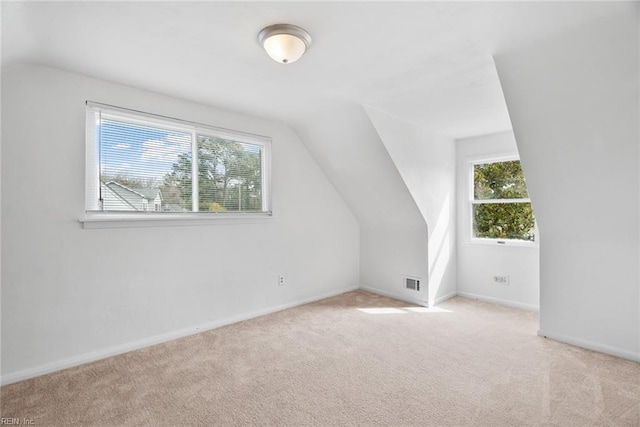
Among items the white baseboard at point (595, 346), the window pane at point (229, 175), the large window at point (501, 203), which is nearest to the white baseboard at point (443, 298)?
the large window at point (501, 203)

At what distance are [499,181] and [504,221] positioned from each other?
526 millimetres

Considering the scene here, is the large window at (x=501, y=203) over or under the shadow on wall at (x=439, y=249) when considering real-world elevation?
over

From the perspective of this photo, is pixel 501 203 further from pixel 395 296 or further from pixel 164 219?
pixel 164 219

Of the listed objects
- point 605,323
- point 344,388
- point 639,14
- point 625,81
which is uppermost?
point 639,14

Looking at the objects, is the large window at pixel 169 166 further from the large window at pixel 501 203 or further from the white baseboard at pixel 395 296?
the large window at pixel 501 203

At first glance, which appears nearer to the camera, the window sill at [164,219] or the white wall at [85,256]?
the white wall at [85,256]

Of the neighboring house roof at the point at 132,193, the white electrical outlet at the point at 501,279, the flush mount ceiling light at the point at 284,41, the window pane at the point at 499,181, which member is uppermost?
the flush mount ceiling light at the point at 284,41

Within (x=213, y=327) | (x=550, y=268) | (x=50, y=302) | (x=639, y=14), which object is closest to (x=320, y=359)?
(x=213, y=327)

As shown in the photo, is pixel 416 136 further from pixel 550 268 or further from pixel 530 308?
pixel 530 308

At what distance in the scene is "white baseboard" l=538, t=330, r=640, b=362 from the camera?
2499 mm

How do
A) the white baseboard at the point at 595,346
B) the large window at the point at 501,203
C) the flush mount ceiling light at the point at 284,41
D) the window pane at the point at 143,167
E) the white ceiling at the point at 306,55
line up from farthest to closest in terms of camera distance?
the large window at the point at 501,203 → the window pane at the point at 143,167 → the white baseboard at the point at 595,346 → the flush mount ceiling light at the point at 284,41 → the white ceiling at the point at 306,55

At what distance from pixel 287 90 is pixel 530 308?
375 cm

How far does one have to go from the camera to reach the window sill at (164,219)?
253 centimetres

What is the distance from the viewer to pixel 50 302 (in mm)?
2338
